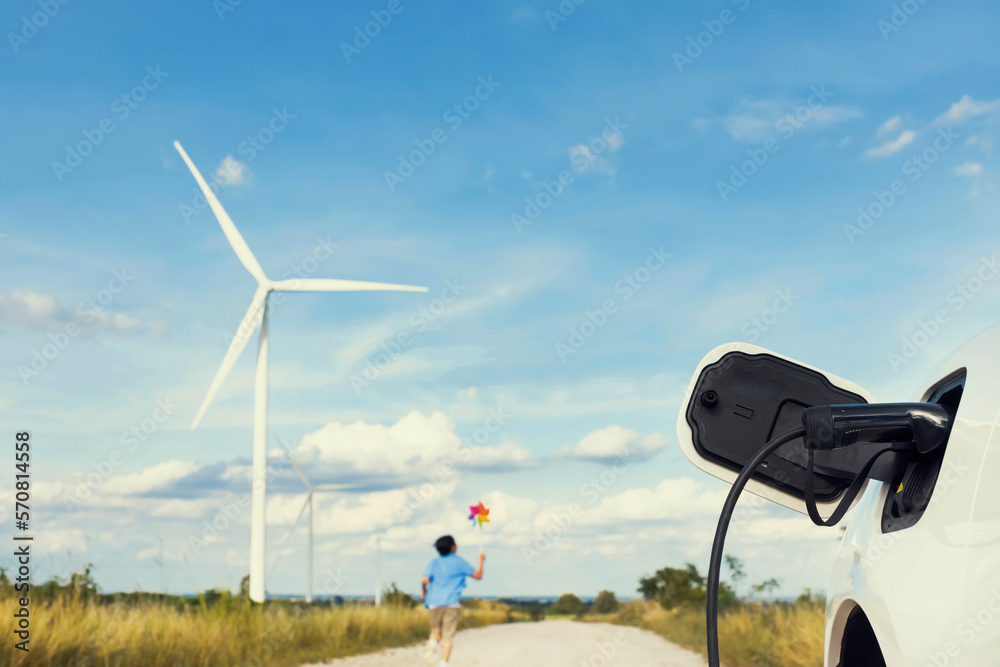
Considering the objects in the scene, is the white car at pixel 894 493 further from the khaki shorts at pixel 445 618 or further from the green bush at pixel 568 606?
the green bush at pixel 568 606

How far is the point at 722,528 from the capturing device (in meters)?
1.34

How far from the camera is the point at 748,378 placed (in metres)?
1.53

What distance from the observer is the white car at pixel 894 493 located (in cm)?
104

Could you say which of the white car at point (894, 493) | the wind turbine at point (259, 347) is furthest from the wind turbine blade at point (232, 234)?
the white car at point (894, 493)

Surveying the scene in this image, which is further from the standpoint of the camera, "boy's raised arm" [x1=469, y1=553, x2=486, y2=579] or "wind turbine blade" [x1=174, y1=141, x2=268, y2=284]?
"wind turbine blade" [x1=174, y1=141, x2=268, y2=284]

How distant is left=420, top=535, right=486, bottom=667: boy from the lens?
35.9ft

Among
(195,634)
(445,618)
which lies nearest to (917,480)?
(445,618)

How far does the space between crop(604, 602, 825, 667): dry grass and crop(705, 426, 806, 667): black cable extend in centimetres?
866

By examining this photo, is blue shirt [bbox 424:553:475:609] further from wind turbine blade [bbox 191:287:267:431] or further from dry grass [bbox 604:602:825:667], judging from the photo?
wind turbine blade [bbox 191:287:267:431]

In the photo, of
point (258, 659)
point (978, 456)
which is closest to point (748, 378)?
point (978, 456)

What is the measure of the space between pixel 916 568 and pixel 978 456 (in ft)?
0.58

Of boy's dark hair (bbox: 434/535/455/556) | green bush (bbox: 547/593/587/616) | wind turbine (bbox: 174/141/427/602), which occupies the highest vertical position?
wind turbine (bbox: 174/141/427/602)

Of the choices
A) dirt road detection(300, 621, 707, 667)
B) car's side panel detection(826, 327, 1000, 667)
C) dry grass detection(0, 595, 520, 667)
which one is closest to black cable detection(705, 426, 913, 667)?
car's side panel detection(826, 327, 1000, 667)

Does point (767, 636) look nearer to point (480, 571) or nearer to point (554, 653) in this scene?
point (554, 653)
